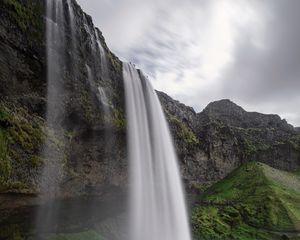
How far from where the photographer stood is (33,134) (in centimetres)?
2828

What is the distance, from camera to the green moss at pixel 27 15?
2690 cm

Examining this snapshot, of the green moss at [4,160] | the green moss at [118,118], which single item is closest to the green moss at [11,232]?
the green moss at [4,160]

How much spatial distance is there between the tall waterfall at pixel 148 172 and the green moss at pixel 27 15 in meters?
12.6

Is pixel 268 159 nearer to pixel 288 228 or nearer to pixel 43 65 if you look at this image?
pixel 288 228

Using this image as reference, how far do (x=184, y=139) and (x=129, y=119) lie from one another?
25596 mm

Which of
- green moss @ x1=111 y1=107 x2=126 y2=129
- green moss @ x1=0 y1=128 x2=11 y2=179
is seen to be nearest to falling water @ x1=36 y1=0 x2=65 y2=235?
green moss @ x1=0 y1=128 x2=11 y2=179

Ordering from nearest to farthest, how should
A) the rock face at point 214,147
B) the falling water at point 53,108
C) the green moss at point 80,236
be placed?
1. the falling water at point 53,108
2. the green moss at point 80,236
3. the rock face at point 214,147

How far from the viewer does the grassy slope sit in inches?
2202

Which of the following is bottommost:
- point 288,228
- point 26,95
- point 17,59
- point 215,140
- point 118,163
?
point 288,228

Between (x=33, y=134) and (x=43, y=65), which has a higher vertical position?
(x=43, y=65)

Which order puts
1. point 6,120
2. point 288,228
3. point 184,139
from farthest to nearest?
point 184,139 → point 288,228 → point 6,120

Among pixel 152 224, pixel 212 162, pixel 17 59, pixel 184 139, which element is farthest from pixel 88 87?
pixel 212 162

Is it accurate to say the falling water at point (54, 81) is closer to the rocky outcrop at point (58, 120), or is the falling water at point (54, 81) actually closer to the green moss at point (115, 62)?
the rocky outcrop at point (58, 120)

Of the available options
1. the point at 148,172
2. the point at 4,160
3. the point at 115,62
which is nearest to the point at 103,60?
the point at 115,62
